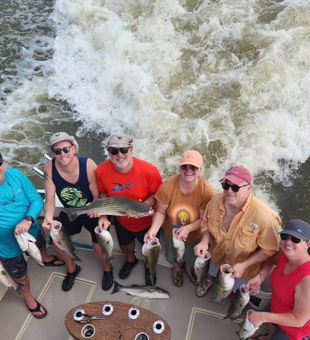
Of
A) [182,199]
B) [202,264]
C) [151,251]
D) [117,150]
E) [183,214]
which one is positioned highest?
[117,150]

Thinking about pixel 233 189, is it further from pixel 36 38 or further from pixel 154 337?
pixel 36 38

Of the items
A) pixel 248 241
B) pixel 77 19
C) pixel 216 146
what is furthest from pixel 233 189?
pixel 77 19

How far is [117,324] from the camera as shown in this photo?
354 centimetres

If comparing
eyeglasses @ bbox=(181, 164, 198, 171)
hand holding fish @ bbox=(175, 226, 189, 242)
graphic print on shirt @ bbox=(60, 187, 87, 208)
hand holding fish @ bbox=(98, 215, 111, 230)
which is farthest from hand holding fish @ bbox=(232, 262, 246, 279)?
graphic print on shirt @ bbox=(60, 187, 87, 208)

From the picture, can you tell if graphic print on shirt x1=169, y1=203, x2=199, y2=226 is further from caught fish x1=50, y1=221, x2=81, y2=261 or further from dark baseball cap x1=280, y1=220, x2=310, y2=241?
caught fish x1=50, y1=221, x2=81, y2=261

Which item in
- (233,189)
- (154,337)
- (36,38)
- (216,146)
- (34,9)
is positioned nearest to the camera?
(233,189)

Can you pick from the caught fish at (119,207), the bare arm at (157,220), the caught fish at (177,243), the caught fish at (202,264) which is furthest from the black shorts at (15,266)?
the caught fish at (202,264)

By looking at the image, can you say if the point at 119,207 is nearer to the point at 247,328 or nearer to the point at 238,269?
the point at 238,269

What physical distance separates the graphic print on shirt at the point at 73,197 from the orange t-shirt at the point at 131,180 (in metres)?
0.22

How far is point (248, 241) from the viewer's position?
10.8ft

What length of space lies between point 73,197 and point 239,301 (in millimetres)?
1934

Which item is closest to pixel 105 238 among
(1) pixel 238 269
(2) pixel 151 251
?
(2) pixel 151 251

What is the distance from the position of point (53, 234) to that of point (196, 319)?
179 cm

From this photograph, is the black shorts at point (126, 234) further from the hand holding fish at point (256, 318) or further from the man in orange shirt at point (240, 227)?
the hand holding fish at point (256, 318)
